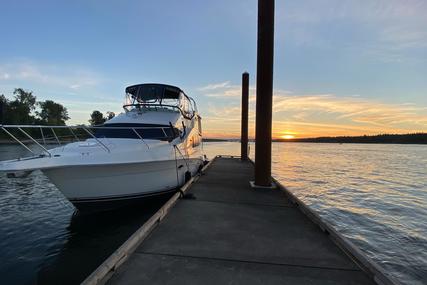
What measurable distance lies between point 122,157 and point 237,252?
438 cm

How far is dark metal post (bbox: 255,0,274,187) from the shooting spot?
7.92 meters

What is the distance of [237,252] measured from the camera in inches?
154

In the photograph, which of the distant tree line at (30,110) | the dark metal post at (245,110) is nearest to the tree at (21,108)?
the distant tree line at (30,110)

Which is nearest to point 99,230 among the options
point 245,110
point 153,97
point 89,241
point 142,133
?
point 89,241

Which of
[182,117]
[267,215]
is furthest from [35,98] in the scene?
[267,215]

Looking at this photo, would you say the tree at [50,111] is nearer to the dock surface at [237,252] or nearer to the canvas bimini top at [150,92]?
the canvas bimini top at [150,92]

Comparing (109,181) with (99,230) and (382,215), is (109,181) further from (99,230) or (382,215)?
(382,215)

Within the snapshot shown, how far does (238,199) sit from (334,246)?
3.25 meters

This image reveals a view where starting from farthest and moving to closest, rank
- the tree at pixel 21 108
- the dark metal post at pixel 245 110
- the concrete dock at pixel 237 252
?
1. the tree at pixel 21 108
2. the dark metal post at pixel 245 110
3. the concrete dock at pixel 237 252

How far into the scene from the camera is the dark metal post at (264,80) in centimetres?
792

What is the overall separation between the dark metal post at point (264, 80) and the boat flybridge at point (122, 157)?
2748 millimetres

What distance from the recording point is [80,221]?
25.4 feet

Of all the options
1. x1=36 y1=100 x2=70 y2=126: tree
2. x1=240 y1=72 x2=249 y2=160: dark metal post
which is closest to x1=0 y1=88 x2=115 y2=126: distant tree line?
x1=36 y1=100 x2=70 y2=126: tree

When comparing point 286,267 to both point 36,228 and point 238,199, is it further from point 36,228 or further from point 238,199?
point 36,228
